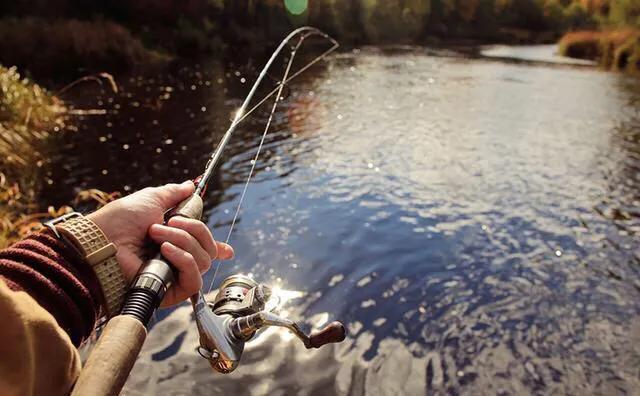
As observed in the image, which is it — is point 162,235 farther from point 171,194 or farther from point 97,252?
point 171,194

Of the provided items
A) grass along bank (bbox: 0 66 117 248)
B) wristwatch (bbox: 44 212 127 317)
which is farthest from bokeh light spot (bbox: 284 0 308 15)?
wristwatch (bbox: 44 212 127 317)

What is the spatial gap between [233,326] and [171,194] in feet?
2.63

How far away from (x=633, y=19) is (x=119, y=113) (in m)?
40.2

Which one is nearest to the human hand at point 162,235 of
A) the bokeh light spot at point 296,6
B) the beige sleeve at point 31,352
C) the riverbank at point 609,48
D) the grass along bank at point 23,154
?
the beige sleeve at point 31,352

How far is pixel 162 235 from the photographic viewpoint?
2.14m

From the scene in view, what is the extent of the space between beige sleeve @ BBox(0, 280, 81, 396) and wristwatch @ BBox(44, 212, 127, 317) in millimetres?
320

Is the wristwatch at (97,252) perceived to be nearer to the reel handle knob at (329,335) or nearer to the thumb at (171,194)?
the thumb at (171,194)

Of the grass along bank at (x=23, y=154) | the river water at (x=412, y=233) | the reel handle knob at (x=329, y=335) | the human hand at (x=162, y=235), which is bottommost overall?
the river water at (x=412, y=233)

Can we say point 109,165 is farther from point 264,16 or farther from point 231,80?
point 264,16

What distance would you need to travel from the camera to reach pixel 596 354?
4.98m

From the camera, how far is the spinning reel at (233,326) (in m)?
1.99

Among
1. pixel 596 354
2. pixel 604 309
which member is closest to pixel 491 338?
pixel 596 354

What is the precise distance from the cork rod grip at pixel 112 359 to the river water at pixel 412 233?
9.98 feet

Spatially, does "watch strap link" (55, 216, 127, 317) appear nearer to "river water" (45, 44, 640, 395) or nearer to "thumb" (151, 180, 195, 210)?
"thumb" (151, 180, 195, 210)
